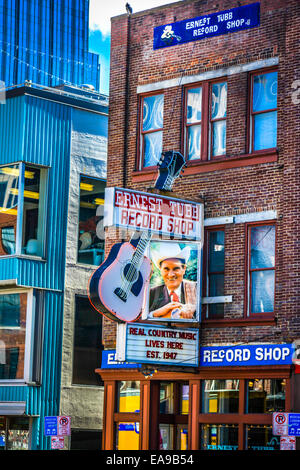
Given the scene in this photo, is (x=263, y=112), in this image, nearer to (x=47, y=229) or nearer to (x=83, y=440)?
(x=47, y=229)

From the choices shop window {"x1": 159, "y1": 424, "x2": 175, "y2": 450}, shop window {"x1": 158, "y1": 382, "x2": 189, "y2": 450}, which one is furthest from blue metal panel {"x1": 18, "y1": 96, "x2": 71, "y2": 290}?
shop window {"x1": 159, "y1": 424, "x2": 175, "y2": 450}

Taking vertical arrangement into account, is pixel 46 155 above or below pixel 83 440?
above

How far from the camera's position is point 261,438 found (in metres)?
25.2

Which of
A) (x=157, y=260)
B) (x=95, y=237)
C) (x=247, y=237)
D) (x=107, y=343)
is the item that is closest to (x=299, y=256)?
(x=247, y=237)

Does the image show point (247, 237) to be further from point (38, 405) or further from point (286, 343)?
point (38, 405)

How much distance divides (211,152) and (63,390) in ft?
29.8

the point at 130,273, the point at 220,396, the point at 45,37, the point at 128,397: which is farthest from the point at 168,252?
the point at 45,37

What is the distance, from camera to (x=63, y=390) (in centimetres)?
3155

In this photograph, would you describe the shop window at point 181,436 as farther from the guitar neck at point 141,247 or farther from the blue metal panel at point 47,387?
the guitar neck at point 141,247

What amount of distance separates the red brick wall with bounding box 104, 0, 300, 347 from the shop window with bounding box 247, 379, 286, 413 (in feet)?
3.59

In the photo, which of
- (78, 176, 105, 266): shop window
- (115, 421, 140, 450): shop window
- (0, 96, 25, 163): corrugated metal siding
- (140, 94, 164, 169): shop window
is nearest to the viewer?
(115, 421, 140, 450): shop window

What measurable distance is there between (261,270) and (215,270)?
1.41 m

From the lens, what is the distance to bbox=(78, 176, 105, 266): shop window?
1294 inches

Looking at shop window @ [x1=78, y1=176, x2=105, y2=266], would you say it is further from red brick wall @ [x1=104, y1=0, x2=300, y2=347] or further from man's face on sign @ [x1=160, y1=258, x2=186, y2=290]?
man's face on sign @ [x1=160, y1=258, x2=186, y2=290]
